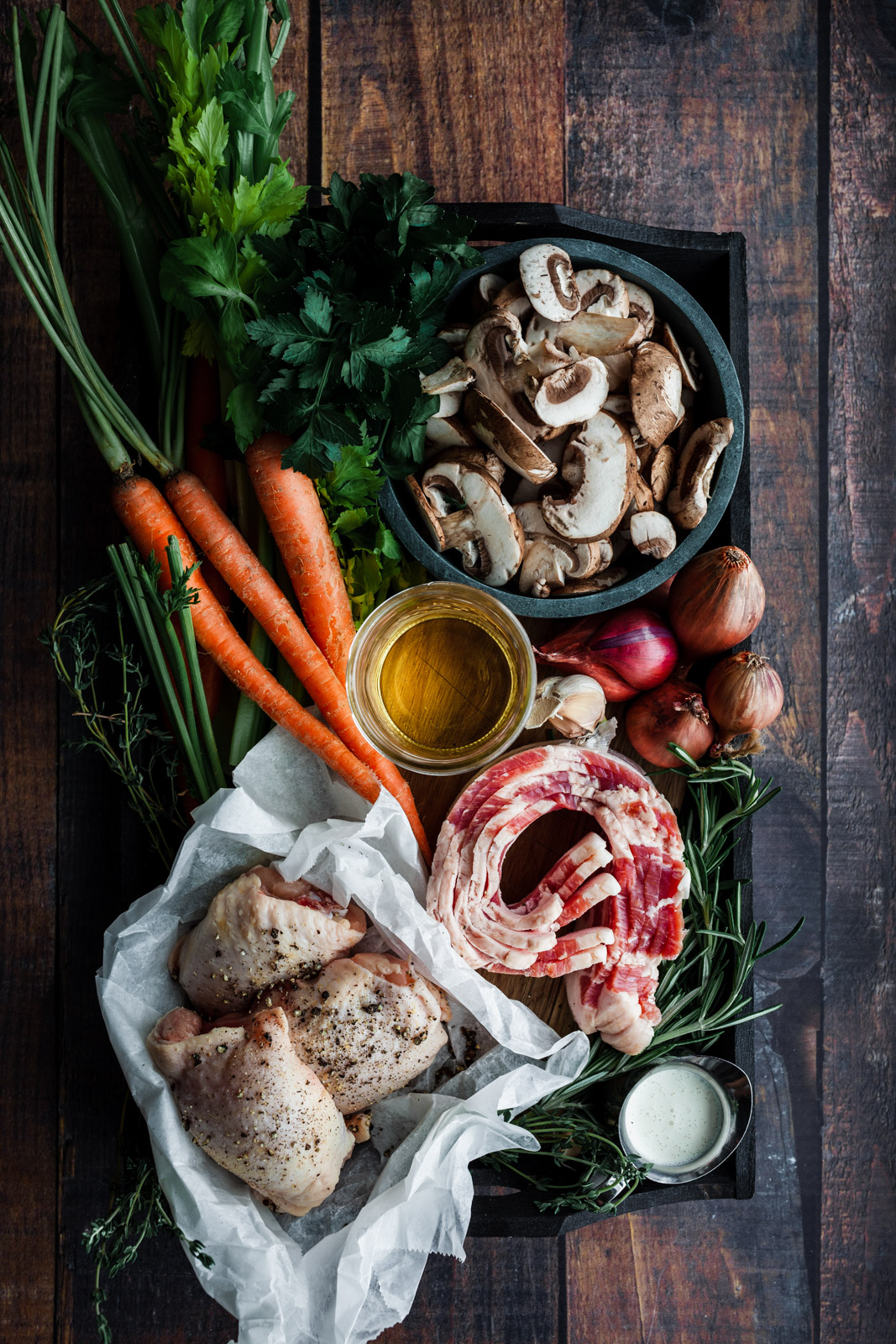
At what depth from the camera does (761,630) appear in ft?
5.30

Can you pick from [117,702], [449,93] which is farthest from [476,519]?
[449,93]

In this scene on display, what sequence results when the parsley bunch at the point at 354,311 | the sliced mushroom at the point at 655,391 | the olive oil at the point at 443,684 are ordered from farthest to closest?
1. the olive oil at the point at 443,684
2. the sliced mushroom at the point at 655,391
3. the parsley bunch at the point at 354,311

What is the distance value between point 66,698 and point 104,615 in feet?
0.63

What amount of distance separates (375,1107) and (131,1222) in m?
0.46

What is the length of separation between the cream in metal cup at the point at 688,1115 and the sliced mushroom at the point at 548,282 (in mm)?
1155

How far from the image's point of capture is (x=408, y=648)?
1.48 meters

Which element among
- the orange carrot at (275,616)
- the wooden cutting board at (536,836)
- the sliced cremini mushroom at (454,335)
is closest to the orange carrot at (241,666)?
the orange carrot at (275,616)

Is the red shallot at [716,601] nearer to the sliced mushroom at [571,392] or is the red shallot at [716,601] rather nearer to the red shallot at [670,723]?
the red shallot at [670,723]

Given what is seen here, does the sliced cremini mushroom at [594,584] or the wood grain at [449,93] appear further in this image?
the wood grain at [449,93]

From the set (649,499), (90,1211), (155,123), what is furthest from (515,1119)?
(155,123)

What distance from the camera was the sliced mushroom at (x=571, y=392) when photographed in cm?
130

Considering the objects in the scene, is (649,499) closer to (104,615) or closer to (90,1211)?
(104,615)

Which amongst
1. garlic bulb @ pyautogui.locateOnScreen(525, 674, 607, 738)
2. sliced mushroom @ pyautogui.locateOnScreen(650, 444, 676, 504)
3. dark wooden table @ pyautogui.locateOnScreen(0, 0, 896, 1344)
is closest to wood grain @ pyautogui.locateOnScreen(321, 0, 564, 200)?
dark wooden table @ pyautogui.locateOnScreen(0, 0, 896, 1344)

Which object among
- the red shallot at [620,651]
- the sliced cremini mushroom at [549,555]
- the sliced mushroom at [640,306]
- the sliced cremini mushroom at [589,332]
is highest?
the sliced mushroom at [640,306]
